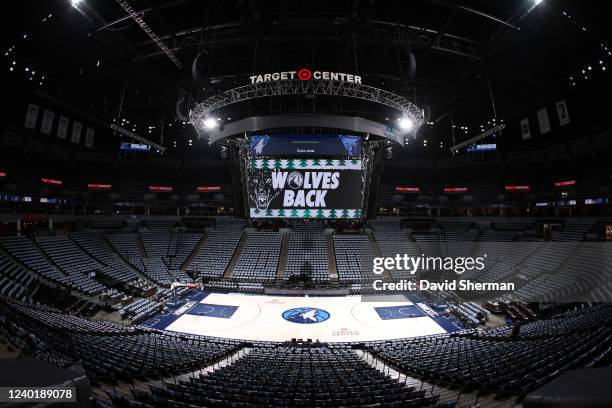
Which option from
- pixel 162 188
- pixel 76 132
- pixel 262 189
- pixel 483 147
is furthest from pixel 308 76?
pixel 162 188

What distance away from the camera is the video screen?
16547 millimetres

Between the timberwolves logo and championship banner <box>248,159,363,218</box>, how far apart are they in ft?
20.7

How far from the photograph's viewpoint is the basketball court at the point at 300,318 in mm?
15055

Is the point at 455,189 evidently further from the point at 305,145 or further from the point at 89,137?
the point at 89,137

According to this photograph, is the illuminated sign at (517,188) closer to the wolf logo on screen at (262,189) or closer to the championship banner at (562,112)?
the championship banner at (562,112)

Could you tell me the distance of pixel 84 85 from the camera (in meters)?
20.4

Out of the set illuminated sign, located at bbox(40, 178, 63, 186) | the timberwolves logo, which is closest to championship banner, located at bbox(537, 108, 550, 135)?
the timberwolves logo

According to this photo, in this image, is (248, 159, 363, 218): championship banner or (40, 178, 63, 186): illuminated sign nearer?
(248, 159, 363, 218): championship banner

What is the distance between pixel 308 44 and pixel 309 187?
827 centimetres

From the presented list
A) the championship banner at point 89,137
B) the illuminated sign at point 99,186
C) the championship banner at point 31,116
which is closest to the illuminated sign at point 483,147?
the championship banner at point 89,137

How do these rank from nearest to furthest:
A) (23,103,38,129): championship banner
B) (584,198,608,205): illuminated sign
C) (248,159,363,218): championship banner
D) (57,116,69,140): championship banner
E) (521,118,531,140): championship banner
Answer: (248,159,363,218): championship banner
(23,103,38,129): championship banner
(57,116,69,140): championship banner
(584,198,608,205): illuminated sign
(521,118,531,140): championship banner

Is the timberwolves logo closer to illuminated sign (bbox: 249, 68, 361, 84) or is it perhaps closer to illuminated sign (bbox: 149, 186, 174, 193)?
illuminated sign (bbox: 249, 68, 361, 84)

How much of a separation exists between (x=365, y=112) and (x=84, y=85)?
20478mm

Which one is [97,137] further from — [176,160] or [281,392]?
[281,392]
